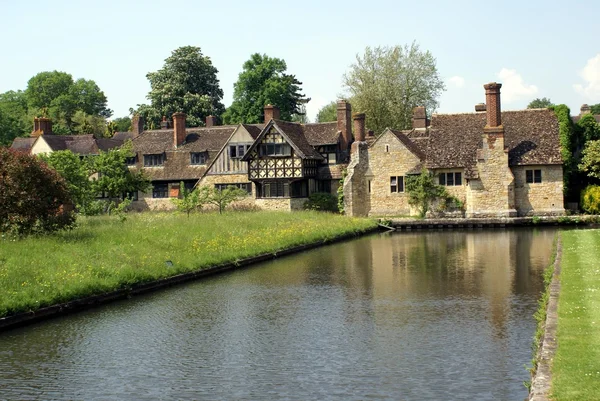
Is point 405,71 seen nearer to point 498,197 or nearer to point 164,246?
point 498,197

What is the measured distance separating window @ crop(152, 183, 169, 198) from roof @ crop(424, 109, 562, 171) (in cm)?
2185

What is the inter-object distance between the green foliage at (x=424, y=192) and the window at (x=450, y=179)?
638 mm

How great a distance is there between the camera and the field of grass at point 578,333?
11.7 metres

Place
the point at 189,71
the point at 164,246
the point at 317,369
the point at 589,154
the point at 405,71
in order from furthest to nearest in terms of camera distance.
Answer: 1. the point at 189,71
2. the point at 405,71
3. the point at 589,154
4. the point at 164,246
5. the point at 317,369

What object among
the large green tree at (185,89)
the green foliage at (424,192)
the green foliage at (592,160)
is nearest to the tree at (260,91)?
the large green tree at (185,89)

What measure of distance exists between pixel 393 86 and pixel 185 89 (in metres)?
23.9

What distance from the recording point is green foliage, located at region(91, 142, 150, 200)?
190 ft

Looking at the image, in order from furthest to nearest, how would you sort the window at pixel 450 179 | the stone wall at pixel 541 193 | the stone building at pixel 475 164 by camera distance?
the window at pixel 450 179, the stone building at pixel 475 164, the stone wall at pixel 541 193

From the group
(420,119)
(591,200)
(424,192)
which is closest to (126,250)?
(424,192)

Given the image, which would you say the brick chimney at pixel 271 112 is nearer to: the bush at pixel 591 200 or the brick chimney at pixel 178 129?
the brick chimney at pixel 178 129

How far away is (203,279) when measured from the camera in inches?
1137

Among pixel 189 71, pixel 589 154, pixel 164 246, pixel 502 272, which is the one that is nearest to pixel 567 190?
pixel 589 154

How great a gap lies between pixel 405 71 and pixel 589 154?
3236 cm

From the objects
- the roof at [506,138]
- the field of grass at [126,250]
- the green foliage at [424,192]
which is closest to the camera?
the field of grass at [126,250]
